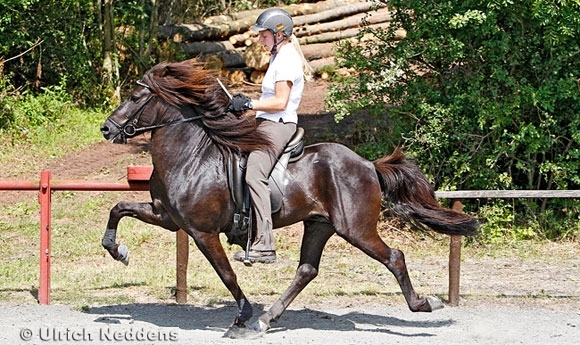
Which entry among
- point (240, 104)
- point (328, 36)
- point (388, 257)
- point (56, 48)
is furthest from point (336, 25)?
point (240, 104)

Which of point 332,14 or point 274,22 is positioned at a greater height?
point 332,14

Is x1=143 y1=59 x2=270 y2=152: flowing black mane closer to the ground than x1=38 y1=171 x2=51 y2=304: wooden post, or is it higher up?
higher up

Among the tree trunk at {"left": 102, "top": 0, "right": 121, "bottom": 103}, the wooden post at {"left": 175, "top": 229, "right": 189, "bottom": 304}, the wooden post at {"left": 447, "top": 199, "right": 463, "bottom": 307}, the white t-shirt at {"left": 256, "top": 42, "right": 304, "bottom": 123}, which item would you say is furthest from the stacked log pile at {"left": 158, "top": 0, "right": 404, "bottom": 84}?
the white t-shirt at {"left": 256, "top": 42, "right": 304, "bottom": 123}

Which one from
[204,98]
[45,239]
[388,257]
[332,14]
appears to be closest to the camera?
[204,98]

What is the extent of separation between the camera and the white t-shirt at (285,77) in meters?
7.60

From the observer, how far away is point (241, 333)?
770 centimetres

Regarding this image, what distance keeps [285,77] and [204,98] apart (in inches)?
28.7

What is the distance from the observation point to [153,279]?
33.9 feet

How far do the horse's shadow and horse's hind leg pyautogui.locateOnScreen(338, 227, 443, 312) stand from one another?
0.26 metres

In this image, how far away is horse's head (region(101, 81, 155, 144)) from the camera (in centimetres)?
765

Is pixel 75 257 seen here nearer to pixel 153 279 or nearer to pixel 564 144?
pixel 153 279

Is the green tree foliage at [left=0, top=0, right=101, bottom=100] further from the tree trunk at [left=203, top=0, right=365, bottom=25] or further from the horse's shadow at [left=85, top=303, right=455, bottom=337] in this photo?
the horse's shadow at [left=85, top=303, right=455, bottom=337]

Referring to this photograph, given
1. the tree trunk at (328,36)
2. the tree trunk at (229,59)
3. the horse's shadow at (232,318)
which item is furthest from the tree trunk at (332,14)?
the horse's shadow at (232,318)

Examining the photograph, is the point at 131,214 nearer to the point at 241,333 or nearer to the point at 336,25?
the point at 241,333
